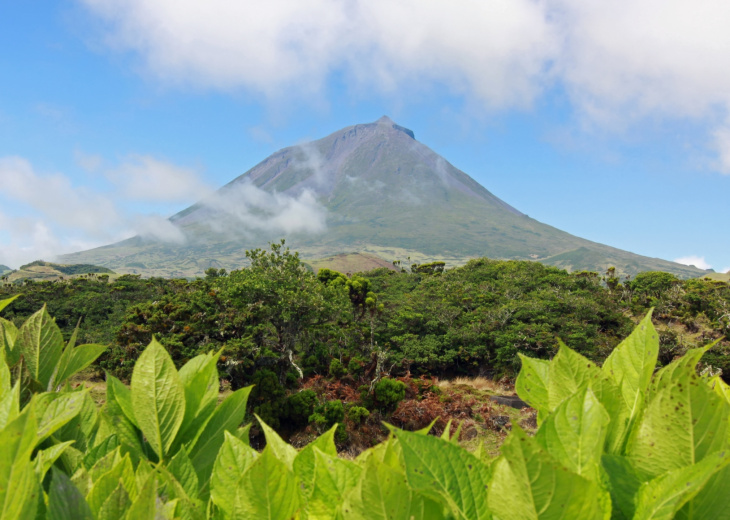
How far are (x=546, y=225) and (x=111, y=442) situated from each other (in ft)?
704

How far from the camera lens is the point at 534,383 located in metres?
0.94

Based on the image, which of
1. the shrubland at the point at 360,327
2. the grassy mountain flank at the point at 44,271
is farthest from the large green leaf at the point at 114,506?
the grassy mountain flank at the point at 44,271

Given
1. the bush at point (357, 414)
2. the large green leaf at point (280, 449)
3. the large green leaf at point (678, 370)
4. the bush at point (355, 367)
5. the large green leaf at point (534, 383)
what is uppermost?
the large green leaf at point (678, 370)

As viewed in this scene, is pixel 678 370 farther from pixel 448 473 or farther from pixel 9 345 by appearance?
pixel 9 345

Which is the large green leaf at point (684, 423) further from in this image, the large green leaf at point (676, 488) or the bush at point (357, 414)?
the bush at point (357, 414)

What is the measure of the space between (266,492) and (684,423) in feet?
1.98

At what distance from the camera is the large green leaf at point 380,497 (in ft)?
1.77

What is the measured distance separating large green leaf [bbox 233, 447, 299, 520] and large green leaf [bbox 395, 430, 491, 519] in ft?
0.62

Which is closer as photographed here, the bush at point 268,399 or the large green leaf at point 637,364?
the large green leaf at point 637,364

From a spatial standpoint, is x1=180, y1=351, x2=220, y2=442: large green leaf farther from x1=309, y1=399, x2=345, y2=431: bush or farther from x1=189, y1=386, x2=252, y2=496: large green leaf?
x1=309, y1=399, x2=345, y2=431: bush

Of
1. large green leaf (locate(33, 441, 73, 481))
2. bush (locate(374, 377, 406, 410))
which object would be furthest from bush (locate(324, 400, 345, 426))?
large green leaf (locate(33, 441, 73, 481))

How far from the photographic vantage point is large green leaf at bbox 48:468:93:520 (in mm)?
637

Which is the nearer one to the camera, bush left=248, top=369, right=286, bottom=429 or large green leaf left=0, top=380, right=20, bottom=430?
large green leaf left=0, top=380, right=20, bottom=430

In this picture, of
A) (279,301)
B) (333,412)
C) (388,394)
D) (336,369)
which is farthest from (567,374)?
(336,369)
